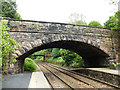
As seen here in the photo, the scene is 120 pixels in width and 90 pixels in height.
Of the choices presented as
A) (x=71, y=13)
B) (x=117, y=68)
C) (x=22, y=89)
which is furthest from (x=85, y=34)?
(x=71, y=13)

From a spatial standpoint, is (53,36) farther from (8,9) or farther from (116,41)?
(8,9)

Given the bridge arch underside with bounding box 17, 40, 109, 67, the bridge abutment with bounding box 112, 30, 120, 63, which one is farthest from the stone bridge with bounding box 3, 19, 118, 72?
the bridge arch underside with bounding box 17, 40, 109, 67

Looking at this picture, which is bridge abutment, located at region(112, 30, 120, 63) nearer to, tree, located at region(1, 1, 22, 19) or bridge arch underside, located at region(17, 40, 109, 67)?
bridge arch underside, located at region(17, 40, 109, 67)

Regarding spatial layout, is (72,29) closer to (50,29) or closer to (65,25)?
(65,25)

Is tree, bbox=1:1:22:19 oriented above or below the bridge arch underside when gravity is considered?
above

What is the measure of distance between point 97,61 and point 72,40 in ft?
20.6

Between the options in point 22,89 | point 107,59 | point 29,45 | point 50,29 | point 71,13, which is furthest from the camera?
point 71,13

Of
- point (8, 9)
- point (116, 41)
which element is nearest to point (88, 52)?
point (116, 41)

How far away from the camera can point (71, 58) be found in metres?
20.1

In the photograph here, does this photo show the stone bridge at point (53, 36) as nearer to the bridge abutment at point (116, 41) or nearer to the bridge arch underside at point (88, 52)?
the bridge abutment at point (116, 41)

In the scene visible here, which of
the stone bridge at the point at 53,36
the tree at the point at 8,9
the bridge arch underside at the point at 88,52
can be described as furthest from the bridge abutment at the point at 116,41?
the tree at the point at 8,9

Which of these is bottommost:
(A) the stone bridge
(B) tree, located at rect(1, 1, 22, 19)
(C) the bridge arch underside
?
(C) the bridge arch underside

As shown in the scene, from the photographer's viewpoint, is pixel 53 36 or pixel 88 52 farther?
pixel 88 52

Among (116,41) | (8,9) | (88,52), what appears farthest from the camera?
(8,9)
